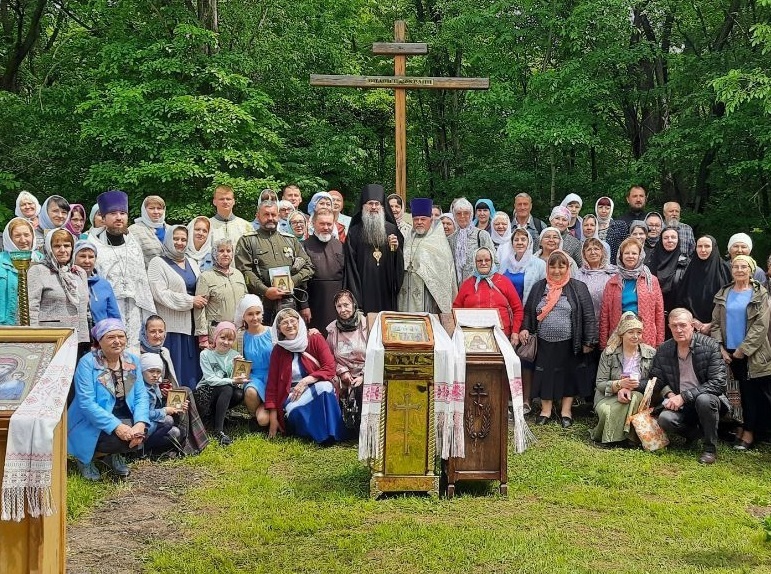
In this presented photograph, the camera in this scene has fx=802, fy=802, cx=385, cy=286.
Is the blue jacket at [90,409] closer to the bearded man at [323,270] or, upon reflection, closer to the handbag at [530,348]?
the bearded man at [323,270]

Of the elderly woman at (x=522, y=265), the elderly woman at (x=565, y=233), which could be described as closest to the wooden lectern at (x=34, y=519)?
A: the elderly woman at (x=522, y=265)

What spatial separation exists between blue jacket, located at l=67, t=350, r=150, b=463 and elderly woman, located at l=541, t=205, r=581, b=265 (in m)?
4.85

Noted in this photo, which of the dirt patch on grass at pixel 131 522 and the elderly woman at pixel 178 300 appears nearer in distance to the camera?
the dirt patch on grass at pixel 131 522

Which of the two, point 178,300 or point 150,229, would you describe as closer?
point 178,300

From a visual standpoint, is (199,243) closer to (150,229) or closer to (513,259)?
(150,229)

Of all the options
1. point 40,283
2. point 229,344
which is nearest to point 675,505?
point 229,344

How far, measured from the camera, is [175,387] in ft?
21.8

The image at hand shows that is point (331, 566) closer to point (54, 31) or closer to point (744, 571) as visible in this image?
point (744, 571)

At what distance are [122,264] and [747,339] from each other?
18.0 ft

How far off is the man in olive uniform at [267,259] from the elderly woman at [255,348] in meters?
0.44

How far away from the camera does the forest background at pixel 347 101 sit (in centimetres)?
1134

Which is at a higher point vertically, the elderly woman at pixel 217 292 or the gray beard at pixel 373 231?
→ the gray beard at pixel 373 231

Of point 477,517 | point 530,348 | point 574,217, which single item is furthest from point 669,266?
point 477,517

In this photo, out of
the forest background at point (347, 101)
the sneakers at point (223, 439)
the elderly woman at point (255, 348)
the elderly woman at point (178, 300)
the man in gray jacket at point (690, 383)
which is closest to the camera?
the man in gray jacket at point (690, 383)
